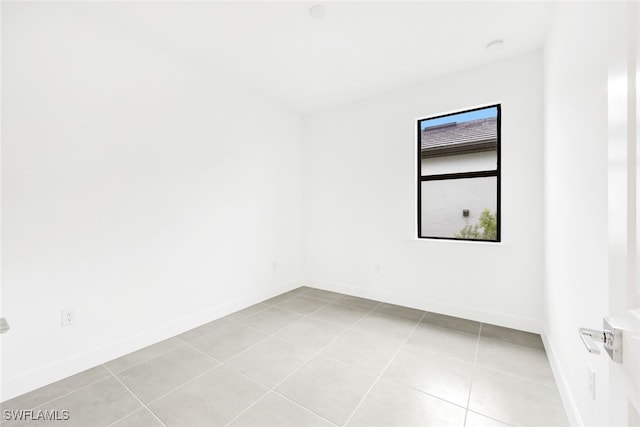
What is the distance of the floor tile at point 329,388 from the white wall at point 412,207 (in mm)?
1545

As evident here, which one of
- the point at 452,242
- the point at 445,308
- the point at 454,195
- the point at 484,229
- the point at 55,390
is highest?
the point at 454,195

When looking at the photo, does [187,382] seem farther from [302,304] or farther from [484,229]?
[484,229]

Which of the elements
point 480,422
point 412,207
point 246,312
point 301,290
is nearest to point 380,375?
point 480,422

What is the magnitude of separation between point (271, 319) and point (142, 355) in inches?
46.2

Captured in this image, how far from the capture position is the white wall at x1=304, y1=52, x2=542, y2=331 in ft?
8.39

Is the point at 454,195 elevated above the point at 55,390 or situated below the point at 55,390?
above

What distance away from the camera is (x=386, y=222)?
3420 mm

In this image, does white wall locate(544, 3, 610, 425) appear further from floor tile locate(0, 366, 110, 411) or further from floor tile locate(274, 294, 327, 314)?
floor tile locate(0, 366, 110, 411)

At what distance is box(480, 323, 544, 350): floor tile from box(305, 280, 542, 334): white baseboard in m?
0.06

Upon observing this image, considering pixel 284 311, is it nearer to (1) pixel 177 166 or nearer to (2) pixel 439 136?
(1) pixel 177 166

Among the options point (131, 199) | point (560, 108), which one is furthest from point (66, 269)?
point (560, 108)

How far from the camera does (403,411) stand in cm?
159

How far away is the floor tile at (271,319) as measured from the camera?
2.74m

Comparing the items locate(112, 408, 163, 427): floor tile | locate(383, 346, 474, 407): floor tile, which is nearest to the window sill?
locate(383, 346, 474, 407): floor tile
